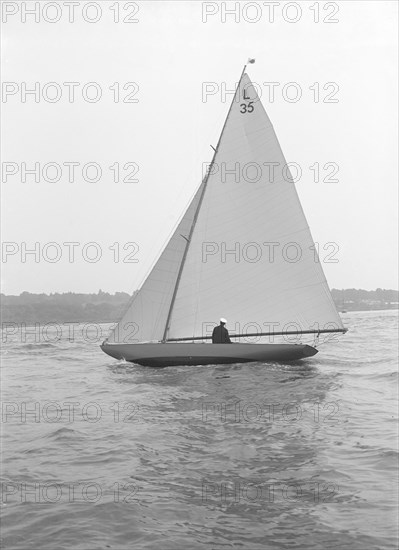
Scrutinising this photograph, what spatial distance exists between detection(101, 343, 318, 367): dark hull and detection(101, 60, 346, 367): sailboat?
0.12 meters

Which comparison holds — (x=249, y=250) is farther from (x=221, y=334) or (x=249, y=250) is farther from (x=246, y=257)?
(x=221, y=334)

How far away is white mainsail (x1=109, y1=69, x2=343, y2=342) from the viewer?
20562 millimetres

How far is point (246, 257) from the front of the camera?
20.6 m

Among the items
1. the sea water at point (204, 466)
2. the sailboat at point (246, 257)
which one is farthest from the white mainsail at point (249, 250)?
the sea water at point (204, 466)

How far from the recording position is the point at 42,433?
11773mm

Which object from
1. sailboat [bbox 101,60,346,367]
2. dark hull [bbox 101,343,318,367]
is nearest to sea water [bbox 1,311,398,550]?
dark hull [bbox 101,343,318,367]

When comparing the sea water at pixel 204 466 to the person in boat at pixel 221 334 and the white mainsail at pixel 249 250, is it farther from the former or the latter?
the white mainsail at pixel 249 250

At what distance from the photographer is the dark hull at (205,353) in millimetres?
19375

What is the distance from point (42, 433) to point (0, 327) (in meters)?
69.6

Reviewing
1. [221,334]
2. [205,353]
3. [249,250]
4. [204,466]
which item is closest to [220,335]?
[221,334]

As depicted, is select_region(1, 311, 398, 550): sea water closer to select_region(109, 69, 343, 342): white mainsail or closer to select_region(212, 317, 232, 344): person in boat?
select_region(212, 317, 232, 344): person in boat

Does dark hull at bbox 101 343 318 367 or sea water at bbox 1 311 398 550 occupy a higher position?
dark hull at bbox 101 343 318 367

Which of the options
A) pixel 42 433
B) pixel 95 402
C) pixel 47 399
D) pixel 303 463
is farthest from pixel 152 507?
pixel 47 399

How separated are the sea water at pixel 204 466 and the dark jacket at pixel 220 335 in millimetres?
2177
